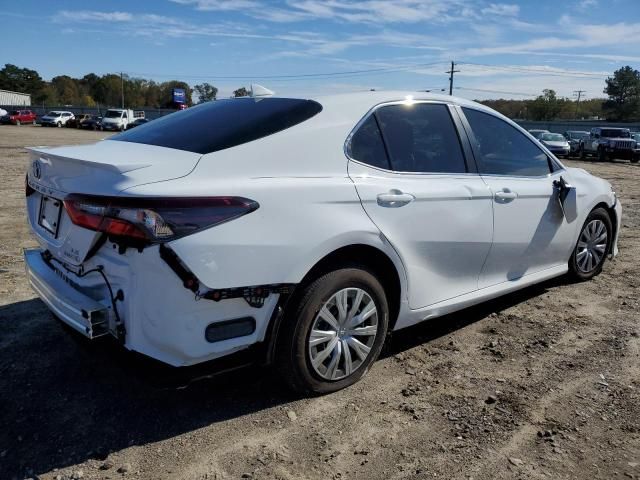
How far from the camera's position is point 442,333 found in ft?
13.6

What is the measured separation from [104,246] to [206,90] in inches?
4485

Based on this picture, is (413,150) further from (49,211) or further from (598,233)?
(598,233)

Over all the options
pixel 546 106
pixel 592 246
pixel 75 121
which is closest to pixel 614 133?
pixel 592 246

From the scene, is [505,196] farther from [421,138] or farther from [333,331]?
[333,331]

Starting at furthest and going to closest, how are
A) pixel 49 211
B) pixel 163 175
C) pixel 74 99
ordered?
pixel 74 99 < pixel 49 211 < pixel 163 175

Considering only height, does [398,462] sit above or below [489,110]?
below

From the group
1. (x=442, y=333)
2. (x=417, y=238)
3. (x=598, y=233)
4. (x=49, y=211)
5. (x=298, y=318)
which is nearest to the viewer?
(x=298, y=318)

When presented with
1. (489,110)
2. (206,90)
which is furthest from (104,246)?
(206,90)

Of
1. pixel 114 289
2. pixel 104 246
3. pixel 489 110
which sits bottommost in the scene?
pixel 114 289

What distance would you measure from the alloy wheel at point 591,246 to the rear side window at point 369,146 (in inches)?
107

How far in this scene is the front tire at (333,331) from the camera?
2824mm

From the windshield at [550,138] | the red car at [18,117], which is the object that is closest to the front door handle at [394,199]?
the windshield at [550,138]

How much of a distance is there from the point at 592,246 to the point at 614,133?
94.9ft

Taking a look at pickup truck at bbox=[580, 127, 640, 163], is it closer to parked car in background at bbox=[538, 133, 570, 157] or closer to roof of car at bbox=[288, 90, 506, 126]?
parked car in background at bbox=[538, 133, 570, 157]
